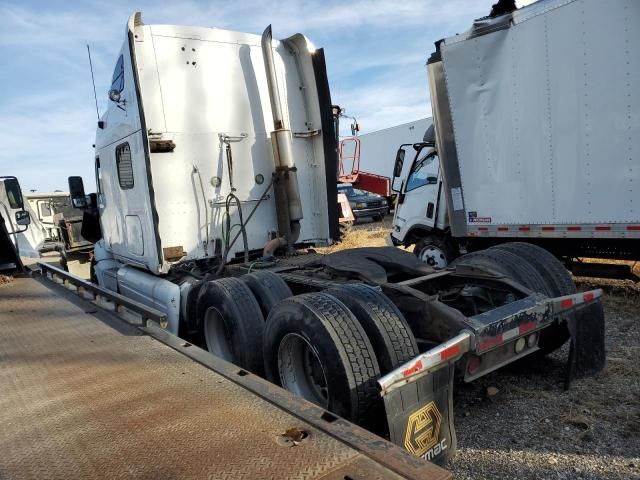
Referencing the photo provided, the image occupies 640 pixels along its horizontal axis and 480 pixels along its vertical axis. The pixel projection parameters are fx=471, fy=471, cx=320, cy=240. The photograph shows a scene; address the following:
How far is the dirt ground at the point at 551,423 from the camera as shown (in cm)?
272

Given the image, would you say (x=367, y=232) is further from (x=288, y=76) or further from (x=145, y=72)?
(x=145, y=72)

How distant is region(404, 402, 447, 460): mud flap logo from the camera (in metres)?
2.41

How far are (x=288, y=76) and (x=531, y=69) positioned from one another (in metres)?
2.86

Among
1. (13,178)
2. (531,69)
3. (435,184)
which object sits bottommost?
(435,184)

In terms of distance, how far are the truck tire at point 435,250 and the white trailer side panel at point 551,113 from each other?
3.67 ft

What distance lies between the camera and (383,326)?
2746mm

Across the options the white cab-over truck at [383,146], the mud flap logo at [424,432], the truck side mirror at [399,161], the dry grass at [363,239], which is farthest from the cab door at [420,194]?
the white cab-over truck at [383,146]

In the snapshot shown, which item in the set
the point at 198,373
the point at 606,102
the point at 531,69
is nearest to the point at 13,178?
the point at 198,373

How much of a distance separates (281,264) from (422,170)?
4.05m

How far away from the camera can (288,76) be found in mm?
5438

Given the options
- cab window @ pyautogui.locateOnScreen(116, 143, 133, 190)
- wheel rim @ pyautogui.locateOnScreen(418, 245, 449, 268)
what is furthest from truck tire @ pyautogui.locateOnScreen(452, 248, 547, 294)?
cab window @ pyautogui.locateOnScreen(116, 143, 133, 190)

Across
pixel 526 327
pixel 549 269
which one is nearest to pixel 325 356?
pixel 526 327

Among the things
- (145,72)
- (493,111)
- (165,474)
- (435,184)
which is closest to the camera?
(165,474)

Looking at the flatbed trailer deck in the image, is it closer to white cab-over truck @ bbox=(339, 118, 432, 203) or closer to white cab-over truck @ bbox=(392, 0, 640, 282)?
white cab-over truck @ bbox=(392, 0, 640, 282)
